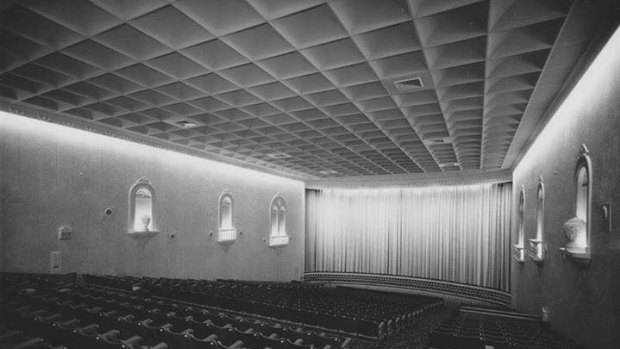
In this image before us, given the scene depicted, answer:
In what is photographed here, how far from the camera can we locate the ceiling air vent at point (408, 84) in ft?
21.8

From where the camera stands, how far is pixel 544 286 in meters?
8.77

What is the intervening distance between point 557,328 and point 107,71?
1091cm

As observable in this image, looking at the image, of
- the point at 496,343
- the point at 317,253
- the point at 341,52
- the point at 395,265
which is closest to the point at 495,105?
the point at 341,52

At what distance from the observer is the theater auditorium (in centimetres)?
474

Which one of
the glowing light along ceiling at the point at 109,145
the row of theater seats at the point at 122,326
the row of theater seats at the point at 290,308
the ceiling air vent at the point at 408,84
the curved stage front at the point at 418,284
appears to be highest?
the ceiling air vent at the point at 408,84

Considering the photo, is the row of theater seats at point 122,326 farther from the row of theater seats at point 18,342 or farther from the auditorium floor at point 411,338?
the auditorium floor at point 411,338

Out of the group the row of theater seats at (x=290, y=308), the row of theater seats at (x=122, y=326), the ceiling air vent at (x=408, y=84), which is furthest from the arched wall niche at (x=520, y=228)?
the row of theater seats at (x=122, y=326)

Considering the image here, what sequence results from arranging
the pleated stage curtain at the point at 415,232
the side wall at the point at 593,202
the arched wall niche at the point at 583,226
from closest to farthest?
the side wall at the point at 593,202, the arched wall niche at the point at 583,226, the pleated stage curtain at the point at 415,232

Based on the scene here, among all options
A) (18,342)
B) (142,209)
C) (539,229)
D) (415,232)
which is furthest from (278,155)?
(415,232)

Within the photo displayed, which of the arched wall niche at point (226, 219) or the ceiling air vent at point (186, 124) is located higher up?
the ceiling air vent at point (186, 124)

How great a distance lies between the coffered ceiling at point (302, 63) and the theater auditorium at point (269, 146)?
0.14 feet

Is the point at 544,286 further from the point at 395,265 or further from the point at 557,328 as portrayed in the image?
the point at 395,265

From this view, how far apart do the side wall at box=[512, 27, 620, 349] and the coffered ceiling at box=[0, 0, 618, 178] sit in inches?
21.3

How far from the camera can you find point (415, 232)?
71.0 feet
